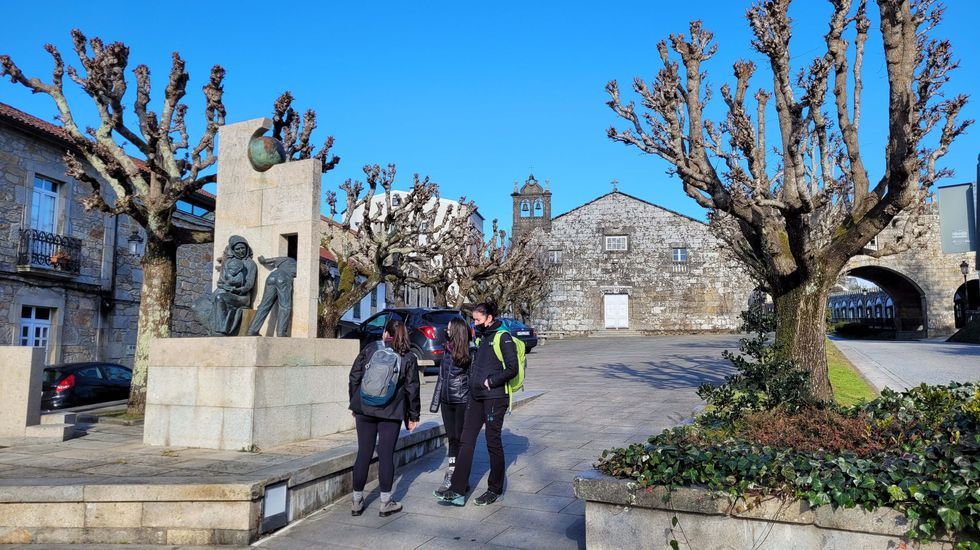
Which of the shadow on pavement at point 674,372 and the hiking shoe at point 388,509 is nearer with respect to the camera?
the hiking shoe at point 388,509

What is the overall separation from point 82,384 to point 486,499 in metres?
12.3

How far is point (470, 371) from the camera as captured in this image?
5.63m

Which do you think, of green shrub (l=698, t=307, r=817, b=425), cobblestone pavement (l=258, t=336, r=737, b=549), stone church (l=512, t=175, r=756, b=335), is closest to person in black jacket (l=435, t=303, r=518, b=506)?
cobblestone pavement (l=258, t=336, r=737, b=549)

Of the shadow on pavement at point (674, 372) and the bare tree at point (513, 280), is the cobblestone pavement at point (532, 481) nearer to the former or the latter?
the shadow on pavement at point (674, 372)

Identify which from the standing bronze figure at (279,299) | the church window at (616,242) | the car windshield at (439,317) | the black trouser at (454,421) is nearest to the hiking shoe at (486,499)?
the black trouser at (454,421)

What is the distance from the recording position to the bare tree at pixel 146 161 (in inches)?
408

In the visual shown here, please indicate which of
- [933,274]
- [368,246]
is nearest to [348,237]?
[368,246]

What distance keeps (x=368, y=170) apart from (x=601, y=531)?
16.1 meters

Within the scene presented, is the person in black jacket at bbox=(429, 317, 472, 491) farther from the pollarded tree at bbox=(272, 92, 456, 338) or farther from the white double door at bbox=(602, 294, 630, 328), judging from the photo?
the white double door at bbox=(602, 294, 630, 328)

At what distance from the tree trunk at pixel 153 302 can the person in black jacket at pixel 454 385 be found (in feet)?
20.6

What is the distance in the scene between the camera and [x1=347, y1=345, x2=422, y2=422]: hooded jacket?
17.0ft

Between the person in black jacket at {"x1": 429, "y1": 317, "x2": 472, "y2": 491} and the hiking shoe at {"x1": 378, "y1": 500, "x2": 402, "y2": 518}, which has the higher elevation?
the person in black jacket at {"x1": 429, "y1": 317, "x2": 472, "y2": 491}

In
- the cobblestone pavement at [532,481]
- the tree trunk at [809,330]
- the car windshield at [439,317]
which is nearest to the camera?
the cobblestone pavement at [532,481]

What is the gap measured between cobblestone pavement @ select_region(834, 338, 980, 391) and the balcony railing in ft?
63.5
